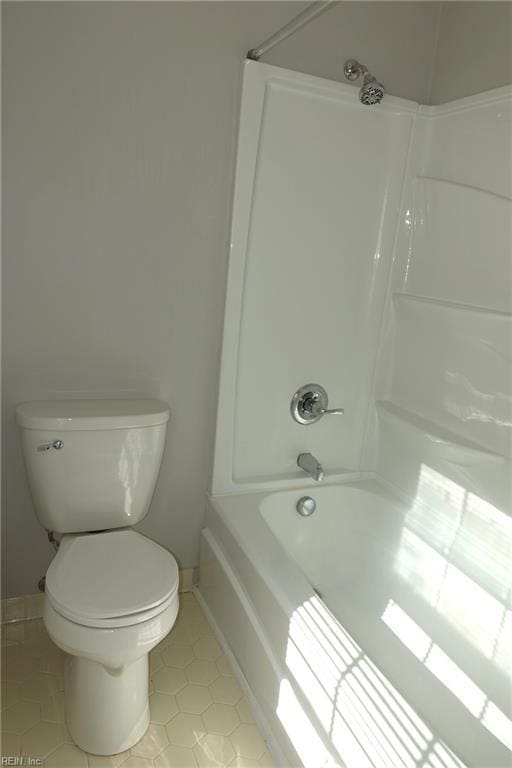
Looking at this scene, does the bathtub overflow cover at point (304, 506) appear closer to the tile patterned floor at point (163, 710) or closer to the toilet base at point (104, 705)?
the tile patterned floor at point (163, 710)

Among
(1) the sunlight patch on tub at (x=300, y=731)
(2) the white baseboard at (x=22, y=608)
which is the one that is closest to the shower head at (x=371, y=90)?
(1) the sunlight patch on tub at (x=300, y=731)

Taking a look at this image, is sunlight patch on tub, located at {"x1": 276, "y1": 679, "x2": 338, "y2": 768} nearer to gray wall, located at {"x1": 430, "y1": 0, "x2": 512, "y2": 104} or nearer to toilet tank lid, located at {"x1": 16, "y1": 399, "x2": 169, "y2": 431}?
toilet tank lid, located at {"x1": 16, "y1": 399, "x2": 169, "y2": 431}

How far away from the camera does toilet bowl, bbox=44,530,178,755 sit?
4.46 ft

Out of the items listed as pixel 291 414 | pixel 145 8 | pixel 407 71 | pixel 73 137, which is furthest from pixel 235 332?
pixel 407 71

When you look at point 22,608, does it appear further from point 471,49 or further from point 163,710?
point 471,49

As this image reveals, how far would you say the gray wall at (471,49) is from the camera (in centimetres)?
175

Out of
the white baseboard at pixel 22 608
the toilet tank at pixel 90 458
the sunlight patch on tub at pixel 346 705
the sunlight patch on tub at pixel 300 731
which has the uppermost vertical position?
the toilet tank at pixel 90 458

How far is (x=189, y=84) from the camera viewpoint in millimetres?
1706

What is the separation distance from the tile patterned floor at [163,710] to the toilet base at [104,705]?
35 mm

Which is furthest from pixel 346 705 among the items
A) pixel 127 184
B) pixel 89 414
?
pixel 127 184

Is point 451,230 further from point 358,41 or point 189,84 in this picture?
point 189,84

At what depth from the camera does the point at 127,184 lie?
1709 millimetres

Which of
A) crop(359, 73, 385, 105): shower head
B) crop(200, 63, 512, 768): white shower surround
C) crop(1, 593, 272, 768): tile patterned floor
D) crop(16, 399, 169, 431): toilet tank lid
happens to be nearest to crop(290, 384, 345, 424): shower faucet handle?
crop(200, 63, 512, 768): white shower surround

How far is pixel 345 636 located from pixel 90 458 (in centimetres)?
88
